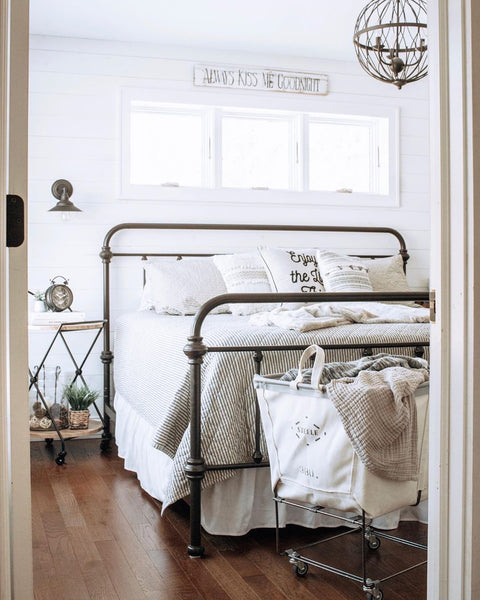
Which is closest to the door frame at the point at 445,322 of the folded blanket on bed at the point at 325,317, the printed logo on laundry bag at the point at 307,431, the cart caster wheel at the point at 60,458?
the printed logo on laundry bag at the point at 307,431

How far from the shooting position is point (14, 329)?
1.21 meters

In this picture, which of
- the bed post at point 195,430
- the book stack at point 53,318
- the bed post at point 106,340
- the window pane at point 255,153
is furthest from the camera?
the window pane at point 255,153

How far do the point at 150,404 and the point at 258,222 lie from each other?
6.33 ft

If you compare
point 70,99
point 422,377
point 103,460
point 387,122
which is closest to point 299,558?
point 422,377

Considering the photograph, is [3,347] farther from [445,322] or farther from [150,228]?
[150,228]

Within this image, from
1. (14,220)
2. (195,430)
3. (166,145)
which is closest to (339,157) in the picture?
(166,145)

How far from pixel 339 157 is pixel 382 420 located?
330 centimetres

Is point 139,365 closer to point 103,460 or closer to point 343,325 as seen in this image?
point 103,460

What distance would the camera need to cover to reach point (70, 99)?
4391 millimetres

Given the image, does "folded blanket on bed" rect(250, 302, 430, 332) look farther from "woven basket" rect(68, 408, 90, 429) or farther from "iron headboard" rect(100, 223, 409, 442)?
"iron headboard" rect(100, 223, 409, 442)

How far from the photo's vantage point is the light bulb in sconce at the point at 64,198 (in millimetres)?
4176

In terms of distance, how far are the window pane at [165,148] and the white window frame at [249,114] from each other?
0.08 meters

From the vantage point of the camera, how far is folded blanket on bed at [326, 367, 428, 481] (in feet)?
6.54

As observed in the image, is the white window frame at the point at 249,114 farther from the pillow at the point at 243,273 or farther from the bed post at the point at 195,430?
the bed post at the point at 195,430
